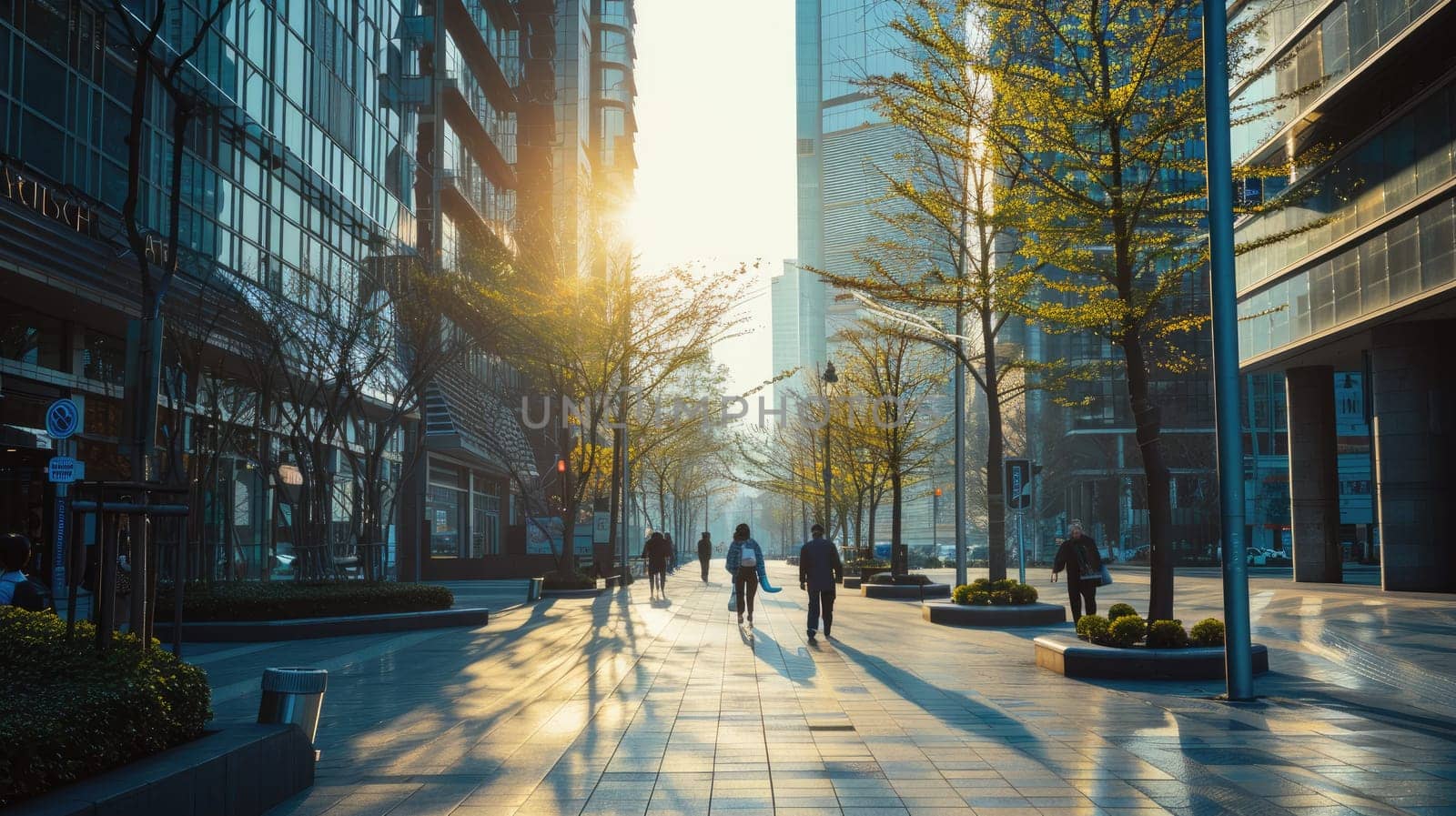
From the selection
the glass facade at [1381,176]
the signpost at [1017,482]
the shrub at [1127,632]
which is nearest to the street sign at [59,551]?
the signpost at [1017,482]

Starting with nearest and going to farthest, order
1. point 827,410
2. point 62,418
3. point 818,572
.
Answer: point 62,418, point 818,572, point 827,410

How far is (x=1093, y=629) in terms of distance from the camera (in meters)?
15.3

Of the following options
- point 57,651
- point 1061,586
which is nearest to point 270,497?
point 1061,586

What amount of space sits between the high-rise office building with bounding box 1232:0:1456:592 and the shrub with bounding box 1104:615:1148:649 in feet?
50.3

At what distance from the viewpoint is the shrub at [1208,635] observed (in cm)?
1448

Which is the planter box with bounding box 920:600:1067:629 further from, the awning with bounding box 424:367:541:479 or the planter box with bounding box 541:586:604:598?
the awning with bounding box 424:367:541:479

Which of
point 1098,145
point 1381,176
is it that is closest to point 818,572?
point 1098,145

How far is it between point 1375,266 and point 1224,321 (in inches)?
859

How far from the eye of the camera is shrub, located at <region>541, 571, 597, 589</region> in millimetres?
33844

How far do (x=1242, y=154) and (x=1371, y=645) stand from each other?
2559 cm

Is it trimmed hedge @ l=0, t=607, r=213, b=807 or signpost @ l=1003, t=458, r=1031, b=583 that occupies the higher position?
signpost @ l=1003, t=458, r=1031, b=583

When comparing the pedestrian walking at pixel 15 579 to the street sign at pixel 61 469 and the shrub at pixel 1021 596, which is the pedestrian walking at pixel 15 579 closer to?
the street sign at pixel 61 469

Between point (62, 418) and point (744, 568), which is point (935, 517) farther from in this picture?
point (62, 418)

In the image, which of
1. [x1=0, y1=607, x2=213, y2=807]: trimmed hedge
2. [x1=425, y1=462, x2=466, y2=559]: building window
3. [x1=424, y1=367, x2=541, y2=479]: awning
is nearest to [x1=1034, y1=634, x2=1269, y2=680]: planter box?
[x1=0, y1=607, x2=213, y2=807]: trimmed hedge
